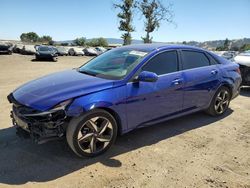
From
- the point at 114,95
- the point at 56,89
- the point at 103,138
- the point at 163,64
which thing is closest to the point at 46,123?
the point at 56,89

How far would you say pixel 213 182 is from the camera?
11.7ft

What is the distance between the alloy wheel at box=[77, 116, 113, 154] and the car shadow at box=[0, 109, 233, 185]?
0.16 meters

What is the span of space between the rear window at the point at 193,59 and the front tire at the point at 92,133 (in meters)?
1.96

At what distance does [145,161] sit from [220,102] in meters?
2.84

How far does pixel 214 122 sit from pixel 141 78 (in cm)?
234

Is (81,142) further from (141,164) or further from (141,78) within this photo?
(141,78)

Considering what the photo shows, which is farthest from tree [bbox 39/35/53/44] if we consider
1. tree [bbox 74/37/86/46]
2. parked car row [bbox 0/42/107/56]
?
parked car row [bbox 0/42/107/56]

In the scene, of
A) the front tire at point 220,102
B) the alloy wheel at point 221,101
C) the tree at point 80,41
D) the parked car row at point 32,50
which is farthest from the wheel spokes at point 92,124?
the tree at point 80,41

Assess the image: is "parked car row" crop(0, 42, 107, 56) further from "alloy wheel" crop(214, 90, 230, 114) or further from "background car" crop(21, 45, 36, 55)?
"alloy wheel" crop(214, 90, 230, 114)

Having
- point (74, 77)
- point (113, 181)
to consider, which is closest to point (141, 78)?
point (74, 77)

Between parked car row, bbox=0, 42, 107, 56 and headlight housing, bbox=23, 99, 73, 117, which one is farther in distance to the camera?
parked car row, bbox=0, 42, 107, 56

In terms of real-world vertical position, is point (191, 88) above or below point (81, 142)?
above

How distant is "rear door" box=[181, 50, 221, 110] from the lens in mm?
5215

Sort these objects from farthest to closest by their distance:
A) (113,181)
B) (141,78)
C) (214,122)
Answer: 1. (214,122)
2. (141,78)
3. (113,181)
